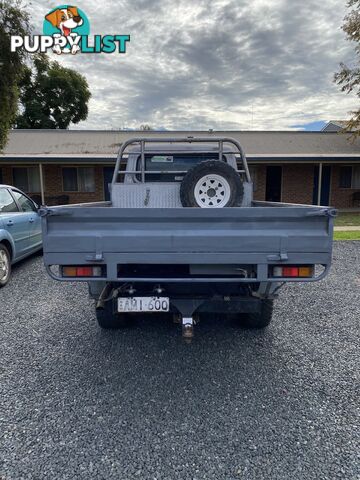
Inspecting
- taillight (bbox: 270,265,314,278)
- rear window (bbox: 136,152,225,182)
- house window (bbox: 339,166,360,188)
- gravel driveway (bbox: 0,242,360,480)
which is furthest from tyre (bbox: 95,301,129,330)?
house window (bbox: 339,166,360,188)

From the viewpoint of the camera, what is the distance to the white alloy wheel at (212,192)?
3.63 metres

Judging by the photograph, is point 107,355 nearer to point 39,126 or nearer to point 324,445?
point 324,445

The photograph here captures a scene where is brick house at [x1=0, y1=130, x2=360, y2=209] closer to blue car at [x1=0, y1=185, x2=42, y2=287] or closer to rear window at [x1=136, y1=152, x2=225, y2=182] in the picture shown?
blue car at [x1=0, y1=185, x2=42, y2=287]

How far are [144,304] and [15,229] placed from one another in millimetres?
4175

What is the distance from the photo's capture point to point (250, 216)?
103 inches

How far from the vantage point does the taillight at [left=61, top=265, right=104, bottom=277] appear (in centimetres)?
277

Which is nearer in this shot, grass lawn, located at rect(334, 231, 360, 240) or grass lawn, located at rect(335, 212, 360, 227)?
grass lawn, located at rect(334, 231, 360, 240)

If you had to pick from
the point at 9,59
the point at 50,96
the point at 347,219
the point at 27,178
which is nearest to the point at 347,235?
the point at 347,219

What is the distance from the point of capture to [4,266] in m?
5.61

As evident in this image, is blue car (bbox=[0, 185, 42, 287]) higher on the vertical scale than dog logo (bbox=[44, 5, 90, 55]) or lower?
lower

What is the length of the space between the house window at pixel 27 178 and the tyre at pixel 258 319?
14.9 meters

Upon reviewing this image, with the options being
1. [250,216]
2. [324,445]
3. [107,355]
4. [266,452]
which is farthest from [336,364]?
[107,355]

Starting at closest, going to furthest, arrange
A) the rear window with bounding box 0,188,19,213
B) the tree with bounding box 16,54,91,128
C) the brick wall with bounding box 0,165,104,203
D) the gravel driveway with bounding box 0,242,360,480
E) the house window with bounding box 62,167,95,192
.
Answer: the gravel driveway with bounding box 0,242,360,480, the rear window with bounding box 0,188,19,213, the brick wall with bounding box 0,165,104,203, the house window with bounding box 62,167,95,192, the tree with bounding box 16,54,91,128

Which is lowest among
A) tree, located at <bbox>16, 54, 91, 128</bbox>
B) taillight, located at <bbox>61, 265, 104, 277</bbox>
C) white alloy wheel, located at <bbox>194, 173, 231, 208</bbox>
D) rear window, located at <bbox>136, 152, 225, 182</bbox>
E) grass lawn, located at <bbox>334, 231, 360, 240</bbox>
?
grass lawn, located at <bbox>334, 231, 360, 240</bbox>
